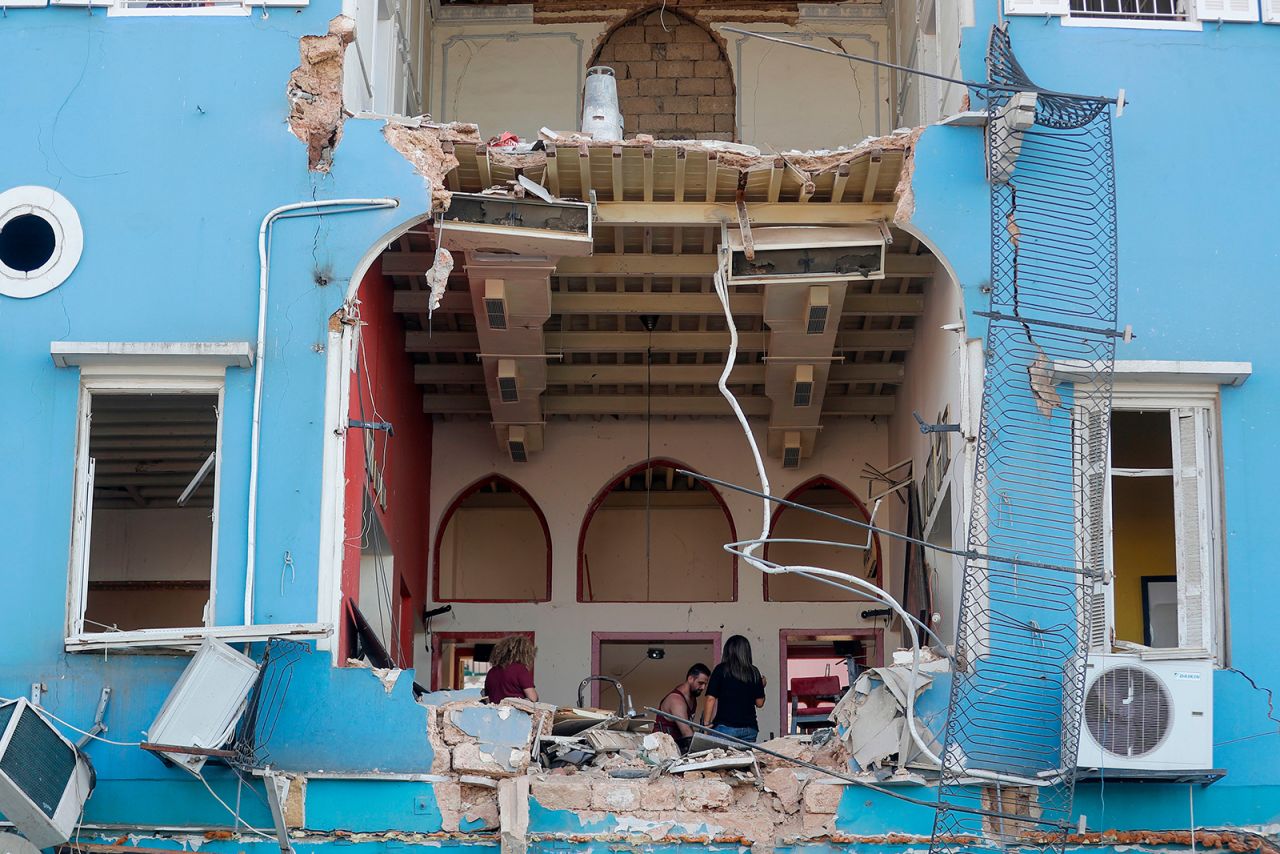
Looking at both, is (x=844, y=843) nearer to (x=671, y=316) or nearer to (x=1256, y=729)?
(x=1256, y=729)

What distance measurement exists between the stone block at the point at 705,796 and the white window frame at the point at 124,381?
8.48ft

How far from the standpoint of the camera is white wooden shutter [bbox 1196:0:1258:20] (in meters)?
12.8

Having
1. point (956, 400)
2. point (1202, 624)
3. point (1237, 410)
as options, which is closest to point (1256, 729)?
point (1202, 624)

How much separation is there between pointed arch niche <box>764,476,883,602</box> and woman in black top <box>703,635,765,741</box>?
358 cm

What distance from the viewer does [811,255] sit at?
1312 cm

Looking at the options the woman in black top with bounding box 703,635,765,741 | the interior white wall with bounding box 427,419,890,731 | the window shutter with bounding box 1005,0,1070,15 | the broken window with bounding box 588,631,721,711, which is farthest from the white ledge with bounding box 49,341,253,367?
the broken window with bounding box 588,631,721,711

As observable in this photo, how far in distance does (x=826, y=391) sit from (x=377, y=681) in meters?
6.43

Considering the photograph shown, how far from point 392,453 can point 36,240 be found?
3.56 m

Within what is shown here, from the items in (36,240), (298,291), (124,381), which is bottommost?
(124,381)

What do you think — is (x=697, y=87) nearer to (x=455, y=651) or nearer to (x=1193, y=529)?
(x=455, y=651)

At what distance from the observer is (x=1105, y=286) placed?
12.2 metres

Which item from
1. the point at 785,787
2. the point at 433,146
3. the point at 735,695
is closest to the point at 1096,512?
the point at 785,787

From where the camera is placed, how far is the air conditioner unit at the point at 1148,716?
1105cm

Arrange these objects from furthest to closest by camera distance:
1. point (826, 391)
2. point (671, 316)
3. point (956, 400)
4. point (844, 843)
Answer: point (826, 391)
point (671, 316)
point (956, 400)
point (844, 843)
